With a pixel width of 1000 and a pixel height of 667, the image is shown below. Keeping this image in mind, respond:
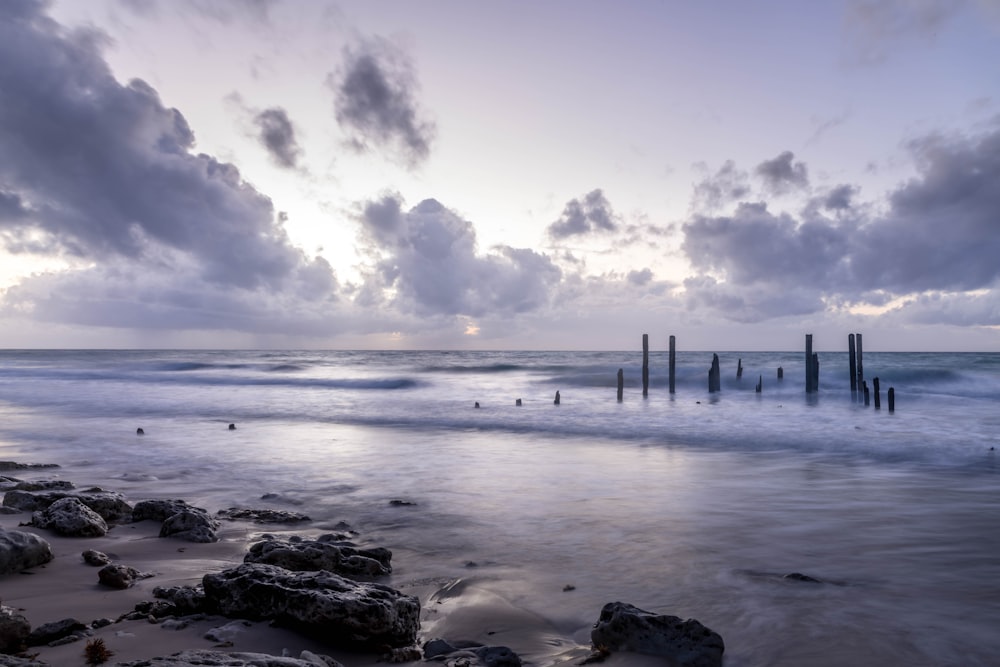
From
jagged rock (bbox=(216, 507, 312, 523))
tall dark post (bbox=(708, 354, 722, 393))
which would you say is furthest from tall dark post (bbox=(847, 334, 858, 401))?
jagged rock (bbox=(216, 507, 312, 523))

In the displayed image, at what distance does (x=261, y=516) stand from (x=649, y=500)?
5852 millimetres

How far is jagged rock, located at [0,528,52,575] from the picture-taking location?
5.16 m

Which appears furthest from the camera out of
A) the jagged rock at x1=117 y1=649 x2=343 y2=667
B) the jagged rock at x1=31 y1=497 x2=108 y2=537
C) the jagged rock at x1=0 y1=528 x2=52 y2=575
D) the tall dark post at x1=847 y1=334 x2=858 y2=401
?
the tall dark post at x1=847 y1=334 x2=858 y2=401

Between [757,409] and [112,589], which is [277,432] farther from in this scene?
[757,409]

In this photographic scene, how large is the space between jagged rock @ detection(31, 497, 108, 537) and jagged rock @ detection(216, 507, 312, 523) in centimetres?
158

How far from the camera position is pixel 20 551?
17.2 ft

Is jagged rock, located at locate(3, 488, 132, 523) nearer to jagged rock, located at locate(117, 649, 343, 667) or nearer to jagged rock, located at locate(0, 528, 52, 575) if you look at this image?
jagged rock, located at locate(0, 528, 52, 575)

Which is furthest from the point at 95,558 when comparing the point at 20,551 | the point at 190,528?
the point at 190,528

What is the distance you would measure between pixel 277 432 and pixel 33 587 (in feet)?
46.9

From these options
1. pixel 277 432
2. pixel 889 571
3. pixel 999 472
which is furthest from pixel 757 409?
pixel 889 571

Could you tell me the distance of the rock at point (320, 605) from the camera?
405 cm

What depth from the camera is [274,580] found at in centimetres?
440

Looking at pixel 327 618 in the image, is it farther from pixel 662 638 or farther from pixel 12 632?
pixel 662 638

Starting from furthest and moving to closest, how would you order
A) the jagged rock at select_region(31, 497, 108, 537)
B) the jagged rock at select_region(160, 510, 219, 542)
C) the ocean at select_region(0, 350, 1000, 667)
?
1. the jagged rock at select_region(160, 510, 219, 542)
2. the jagged rock at select_region(31, 497, 108, 537)
3. the ocean at select_region(0, 350, 1000, 667)
